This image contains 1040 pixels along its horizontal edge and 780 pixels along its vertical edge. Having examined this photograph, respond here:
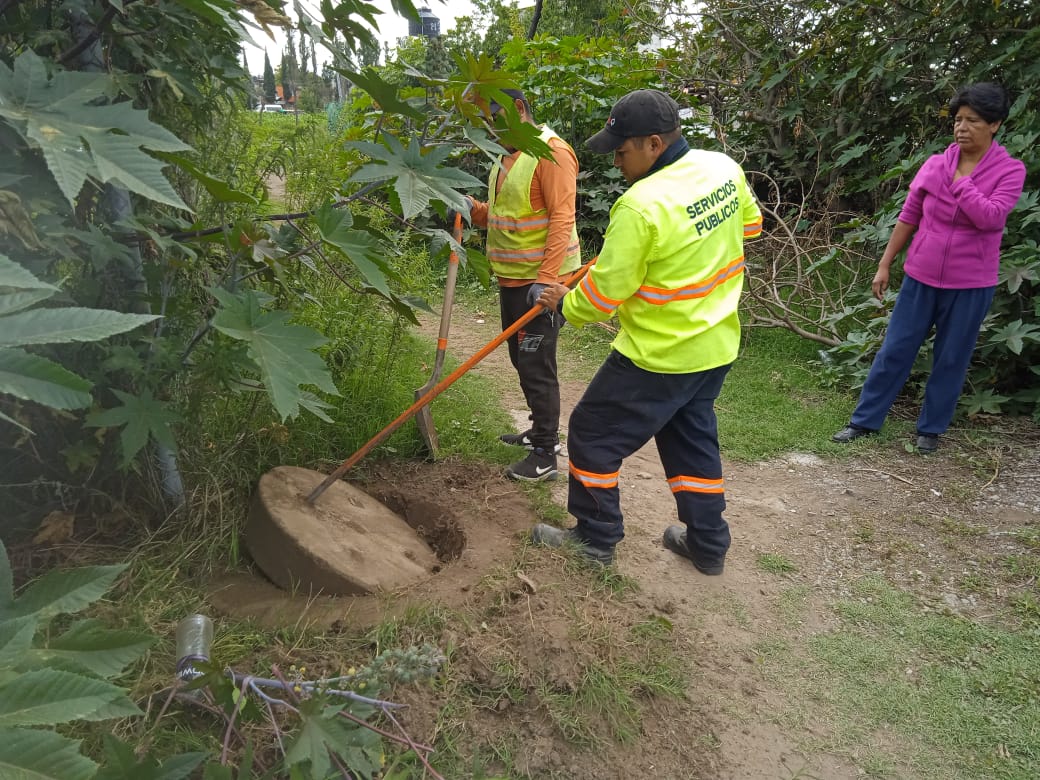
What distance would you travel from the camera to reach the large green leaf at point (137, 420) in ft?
6.51

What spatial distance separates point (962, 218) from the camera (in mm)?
3906

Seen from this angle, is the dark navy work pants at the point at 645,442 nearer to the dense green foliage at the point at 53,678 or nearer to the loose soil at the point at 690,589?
the loose soil at the point at 690,589

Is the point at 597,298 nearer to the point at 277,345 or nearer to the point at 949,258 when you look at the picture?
the point at 277,345

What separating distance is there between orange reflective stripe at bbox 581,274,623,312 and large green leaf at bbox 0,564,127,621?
1.82 meters

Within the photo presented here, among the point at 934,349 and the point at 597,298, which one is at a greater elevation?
the point at 597,298

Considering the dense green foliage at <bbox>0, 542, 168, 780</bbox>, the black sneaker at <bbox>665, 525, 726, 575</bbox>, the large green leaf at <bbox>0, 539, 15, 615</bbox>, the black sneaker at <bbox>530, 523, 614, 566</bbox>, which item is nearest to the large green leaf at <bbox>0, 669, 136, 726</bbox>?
the dense green foliage at <bbox>0, 542, 168, 780</bbox>

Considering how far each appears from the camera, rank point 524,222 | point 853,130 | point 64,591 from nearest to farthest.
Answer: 1. point 64,591
2. point 524,222
3. point 853,130

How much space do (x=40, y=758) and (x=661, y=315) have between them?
90.0 inches

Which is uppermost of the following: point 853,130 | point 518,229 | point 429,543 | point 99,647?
point 853,130

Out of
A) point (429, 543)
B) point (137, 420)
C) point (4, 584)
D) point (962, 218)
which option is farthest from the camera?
point (962, 218)

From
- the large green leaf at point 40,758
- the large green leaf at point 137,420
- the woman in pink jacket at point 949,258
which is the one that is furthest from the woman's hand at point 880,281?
the large green leaf at point 40,758

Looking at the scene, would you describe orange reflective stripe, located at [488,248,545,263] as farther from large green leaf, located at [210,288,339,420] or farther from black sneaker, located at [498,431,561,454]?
large green leaf, located at [210,288,339,420]

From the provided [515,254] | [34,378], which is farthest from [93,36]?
[515,254]

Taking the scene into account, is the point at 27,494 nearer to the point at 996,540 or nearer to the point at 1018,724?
the point at 1018,724
